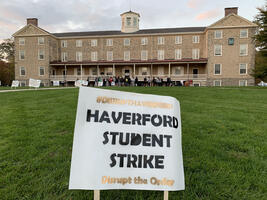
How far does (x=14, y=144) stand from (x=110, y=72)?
3292 cm

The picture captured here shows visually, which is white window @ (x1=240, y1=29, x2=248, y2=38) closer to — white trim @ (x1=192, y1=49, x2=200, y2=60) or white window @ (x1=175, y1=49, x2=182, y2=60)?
white trim @ (x1=192, y1=49, x2=200, y2=60)

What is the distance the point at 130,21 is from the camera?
35844mm

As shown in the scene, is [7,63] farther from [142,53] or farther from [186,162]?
[186,162]

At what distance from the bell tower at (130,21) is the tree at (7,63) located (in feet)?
133

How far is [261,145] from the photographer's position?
308cm

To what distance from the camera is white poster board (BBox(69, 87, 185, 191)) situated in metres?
1.50

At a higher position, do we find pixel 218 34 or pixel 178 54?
pixel 218 34

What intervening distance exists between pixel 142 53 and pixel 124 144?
34695 millimetres

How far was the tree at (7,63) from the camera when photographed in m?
51.6

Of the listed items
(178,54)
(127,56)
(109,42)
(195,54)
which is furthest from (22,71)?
(195,54)

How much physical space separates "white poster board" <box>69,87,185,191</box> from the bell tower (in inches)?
1467

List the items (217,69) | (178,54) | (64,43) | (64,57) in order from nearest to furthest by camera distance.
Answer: (217,69), (178,54), (64,43), (64,57)

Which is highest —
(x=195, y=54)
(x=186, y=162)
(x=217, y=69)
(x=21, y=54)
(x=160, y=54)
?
(x=21, y=54)

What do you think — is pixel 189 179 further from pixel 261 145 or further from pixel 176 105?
pixel 261 145
